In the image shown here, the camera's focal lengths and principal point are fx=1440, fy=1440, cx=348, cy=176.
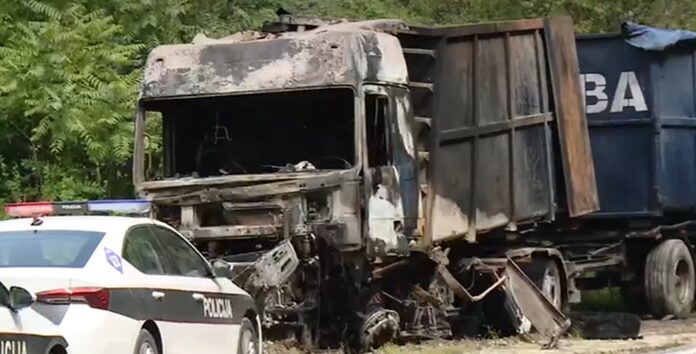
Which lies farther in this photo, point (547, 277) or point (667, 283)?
point (667, 283)

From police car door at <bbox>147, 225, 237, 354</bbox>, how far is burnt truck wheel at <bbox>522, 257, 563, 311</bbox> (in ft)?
20.5

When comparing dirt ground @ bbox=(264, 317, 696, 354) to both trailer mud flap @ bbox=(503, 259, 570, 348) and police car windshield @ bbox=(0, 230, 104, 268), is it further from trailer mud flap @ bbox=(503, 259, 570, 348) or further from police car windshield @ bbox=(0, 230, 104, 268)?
police car windshield @ bbox=(0, 230, 104, 268)

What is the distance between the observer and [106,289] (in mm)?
9414

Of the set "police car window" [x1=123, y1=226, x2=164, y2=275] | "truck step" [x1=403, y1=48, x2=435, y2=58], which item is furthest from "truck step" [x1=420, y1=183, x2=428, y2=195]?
"police car window" [x1=123, y1=226, x2=164, y2=275]

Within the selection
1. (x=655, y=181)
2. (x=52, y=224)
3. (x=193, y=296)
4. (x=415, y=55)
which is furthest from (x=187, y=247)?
(x=655, y=181)

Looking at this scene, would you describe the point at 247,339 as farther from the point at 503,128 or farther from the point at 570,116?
the point at 570,116

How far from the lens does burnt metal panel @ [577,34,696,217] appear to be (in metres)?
18.7

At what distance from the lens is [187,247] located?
37.1ft

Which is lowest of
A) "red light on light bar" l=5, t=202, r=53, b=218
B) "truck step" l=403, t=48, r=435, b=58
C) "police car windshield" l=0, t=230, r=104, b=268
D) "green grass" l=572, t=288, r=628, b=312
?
"green grass" l=572, t=288, r=628, b=312

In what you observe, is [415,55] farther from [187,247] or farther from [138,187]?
[187,247]

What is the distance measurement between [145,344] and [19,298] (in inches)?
44.1

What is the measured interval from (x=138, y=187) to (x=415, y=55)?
10.7 feet

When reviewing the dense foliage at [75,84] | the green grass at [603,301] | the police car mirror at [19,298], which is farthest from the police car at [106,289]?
the green grass at [603,301]

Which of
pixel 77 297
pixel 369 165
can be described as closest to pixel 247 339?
pixel 369 165
